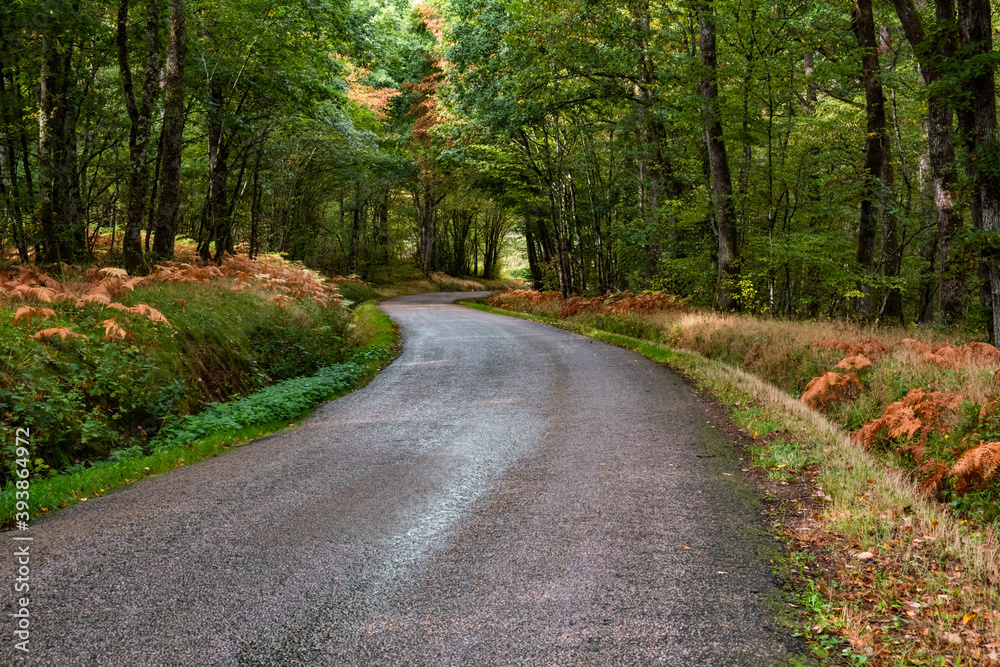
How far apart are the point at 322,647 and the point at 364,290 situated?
97.4 ft

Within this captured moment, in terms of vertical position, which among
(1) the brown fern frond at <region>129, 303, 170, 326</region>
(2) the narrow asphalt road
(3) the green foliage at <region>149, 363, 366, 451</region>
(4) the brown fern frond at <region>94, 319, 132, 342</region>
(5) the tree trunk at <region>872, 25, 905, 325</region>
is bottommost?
(2) the narrow asphalt road

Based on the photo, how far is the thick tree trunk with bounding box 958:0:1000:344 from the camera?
795 centimetres

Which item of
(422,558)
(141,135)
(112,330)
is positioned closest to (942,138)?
(422,558)

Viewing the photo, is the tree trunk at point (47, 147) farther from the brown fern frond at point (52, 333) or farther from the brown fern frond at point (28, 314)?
the brown fern frond at point (52, 333)

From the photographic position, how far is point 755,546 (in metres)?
4.02

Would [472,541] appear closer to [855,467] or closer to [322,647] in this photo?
[322,647]

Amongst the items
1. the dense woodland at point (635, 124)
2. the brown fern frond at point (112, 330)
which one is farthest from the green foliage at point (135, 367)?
the dense woodland at point (635, 124)

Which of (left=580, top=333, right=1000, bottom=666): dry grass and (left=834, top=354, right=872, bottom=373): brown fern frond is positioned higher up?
(left=834, top=354, right=872, bottom=373): brown fern frond

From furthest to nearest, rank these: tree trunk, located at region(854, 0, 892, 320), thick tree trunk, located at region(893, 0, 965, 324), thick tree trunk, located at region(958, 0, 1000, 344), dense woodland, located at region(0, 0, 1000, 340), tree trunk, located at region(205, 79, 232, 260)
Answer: tree trunk, located at region(205, 79, 232, 260) < tree trunk, located at region(854, 0, 892, 320) < dense woodland, located at region(0, 0, 1000, 340) < thick tree trunk, located at region(893, 0, 965, 324) < thick tree trunk, located at region(958, 0, 1000, 344)

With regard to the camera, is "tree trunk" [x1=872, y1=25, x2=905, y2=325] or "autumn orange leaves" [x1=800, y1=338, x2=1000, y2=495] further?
"tree trunk" [x1=872, y1=25, x2=905, y2=325]

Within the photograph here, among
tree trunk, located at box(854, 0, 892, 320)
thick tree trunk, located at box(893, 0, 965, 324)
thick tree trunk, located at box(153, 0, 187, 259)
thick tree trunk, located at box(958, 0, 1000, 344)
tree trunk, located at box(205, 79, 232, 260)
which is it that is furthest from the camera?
tree trunk, located at box(205, 79, 232, 260)

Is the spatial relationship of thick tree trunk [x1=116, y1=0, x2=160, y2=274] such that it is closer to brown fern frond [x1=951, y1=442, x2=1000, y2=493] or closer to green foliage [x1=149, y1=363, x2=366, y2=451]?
green foliage [x1=149, y1=363, x2=366, y2=451]

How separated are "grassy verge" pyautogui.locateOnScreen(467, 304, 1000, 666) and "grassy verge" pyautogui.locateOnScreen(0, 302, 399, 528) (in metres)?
5.60

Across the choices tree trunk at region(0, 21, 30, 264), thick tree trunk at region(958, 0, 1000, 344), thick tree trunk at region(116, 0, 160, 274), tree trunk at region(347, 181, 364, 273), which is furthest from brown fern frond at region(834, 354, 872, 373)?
tree trunk at region(347, 181, 364, 273)
